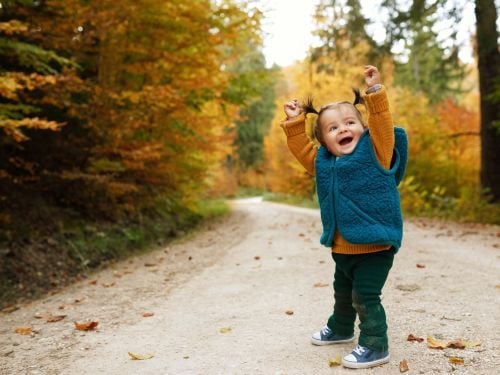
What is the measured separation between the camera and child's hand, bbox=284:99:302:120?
3199mm

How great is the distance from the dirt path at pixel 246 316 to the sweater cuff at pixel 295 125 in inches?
56.4

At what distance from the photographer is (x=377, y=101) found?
2797 millimetres

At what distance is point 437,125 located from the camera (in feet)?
61.4

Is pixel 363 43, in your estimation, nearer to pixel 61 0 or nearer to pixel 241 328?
pixel 61 0

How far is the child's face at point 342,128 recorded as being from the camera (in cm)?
298

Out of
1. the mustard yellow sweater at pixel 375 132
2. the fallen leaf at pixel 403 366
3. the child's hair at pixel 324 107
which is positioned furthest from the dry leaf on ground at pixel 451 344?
the child's hair at pixel 324 107

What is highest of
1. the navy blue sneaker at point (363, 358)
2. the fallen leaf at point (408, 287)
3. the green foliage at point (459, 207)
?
the navy blue sneaker at point (363, 358)

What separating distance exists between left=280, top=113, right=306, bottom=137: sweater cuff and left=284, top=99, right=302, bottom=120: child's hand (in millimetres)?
26

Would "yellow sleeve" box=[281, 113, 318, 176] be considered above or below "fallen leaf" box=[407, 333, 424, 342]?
above

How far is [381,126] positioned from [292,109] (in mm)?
620

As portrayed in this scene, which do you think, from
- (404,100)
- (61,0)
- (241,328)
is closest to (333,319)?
(241,328)

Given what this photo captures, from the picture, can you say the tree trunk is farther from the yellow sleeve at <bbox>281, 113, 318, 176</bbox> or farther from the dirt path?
the yellow sleeve at <bbox>281, 113, 318, 176</bbox>

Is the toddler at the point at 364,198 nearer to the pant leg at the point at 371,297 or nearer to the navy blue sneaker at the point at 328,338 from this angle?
the pant leg at the point at 371,297

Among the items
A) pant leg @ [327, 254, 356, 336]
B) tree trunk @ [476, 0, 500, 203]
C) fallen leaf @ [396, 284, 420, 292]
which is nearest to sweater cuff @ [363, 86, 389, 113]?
pant leg @ [327, 254, 356, 336]
